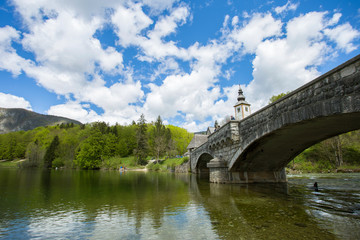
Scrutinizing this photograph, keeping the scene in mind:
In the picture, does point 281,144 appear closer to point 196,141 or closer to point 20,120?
point 196,141

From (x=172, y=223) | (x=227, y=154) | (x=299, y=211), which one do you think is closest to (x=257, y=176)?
(x=227, y=154)

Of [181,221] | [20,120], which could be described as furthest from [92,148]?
[20,120]

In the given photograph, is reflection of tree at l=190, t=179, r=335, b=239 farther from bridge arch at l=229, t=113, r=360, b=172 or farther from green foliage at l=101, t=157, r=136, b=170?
green foliage at l=101, t=157, r=136, b=170

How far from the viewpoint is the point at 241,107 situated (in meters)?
49.2

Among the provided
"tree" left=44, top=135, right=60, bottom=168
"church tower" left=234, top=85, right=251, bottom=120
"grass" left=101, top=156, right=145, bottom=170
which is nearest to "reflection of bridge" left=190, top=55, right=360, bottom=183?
"church tower" left=234, top=85, right=251, bottom=120

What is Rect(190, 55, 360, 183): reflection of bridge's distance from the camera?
5.36m

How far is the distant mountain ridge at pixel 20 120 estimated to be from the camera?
16725cm

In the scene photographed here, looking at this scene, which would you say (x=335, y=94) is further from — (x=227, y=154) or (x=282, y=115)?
(x=227, y=154)

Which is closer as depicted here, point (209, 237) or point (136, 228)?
point (209, 237)

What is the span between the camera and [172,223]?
468 centimetres

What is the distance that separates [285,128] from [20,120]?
22666cm

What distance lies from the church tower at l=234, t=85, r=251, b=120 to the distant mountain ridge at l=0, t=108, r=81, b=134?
18737 cm

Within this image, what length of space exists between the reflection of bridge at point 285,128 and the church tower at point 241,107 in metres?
34.4

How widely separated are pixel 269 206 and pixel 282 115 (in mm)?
3527
